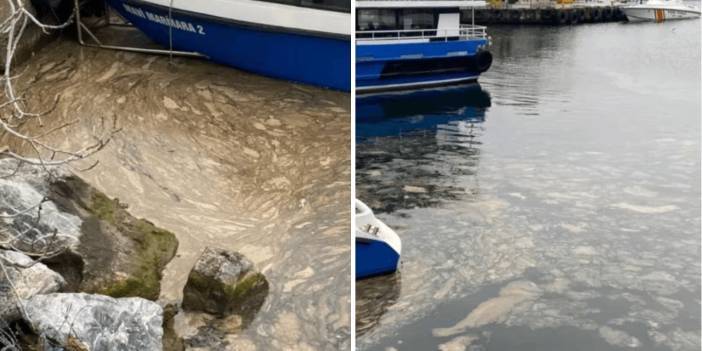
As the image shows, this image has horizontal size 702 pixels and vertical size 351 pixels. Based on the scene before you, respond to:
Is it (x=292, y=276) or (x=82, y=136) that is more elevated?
(x=82, y=136)

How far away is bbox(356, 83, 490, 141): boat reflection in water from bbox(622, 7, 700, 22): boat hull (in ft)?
57.2

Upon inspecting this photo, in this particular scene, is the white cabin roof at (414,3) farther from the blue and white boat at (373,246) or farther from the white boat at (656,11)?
the white boat at (656,11)

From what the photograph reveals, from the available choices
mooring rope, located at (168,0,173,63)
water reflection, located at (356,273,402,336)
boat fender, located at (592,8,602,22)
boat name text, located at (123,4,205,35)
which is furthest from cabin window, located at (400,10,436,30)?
boat fender, located at (592,8,602,22)

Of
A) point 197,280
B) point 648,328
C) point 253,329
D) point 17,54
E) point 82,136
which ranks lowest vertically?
point 648,328

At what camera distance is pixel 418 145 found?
914 centimetres

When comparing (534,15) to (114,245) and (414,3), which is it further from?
(114,245)

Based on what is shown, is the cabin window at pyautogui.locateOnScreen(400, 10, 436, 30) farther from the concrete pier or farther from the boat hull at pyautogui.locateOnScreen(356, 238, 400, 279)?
the concrete pier

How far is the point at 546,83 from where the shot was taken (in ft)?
44.5

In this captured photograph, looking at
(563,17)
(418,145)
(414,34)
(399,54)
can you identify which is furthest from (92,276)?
(563,17)

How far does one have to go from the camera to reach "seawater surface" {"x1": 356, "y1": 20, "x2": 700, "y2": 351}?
4.47 m

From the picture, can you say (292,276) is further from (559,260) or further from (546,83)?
(546,83)

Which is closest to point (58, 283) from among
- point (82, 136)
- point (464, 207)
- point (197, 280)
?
point (197, 280)

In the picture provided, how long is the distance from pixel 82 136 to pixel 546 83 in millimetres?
10650

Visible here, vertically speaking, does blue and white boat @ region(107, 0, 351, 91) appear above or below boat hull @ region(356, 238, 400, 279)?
above
